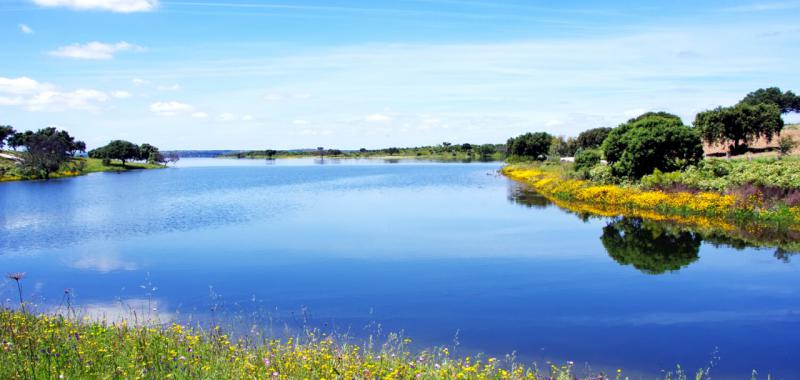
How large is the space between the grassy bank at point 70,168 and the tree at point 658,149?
96.4m

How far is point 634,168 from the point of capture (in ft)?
168

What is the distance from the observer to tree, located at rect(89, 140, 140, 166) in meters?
145

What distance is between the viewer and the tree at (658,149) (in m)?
49.6

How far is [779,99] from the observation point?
12800 cm

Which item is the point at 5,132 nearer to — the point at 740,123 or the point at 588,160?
the point at 588,160

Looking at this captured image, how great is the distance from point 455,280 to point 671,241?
52.2ft

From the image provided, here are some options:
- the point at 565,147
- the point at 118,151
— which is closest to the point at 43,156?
the point at 118,151

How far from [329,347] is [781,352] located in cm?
1214

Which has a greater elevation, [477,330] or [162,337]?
[162,337]

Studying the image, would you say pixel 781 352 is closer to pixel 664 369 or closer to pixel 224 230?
pixel 664 369

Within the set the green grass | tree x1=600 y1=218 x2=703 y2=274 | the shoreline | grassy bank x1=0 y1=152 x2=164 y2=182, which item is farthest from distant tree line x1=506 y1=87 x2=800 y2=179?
grassy bank x1=0 y1=152 x2=164 y2=182

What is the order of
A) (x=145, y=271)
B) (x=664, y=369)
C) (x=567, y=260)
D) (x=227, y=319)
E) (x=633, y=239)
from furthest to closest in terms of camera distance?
(x=633, y=239)
(x=567, y=260)
(x=145, y=271)
(x=227, y=319)
(x=664, y=369)

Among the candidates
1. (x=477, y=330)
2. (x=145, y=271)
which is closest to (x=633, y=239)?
(x=477, y=330)

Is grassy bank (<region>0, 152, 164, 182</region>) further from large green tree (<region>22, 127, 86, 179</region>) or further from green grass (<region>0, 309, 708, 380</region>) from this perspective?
green grass (<region>0, 309, 708, 380</region>)
